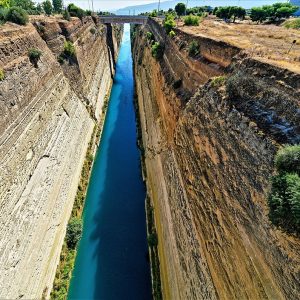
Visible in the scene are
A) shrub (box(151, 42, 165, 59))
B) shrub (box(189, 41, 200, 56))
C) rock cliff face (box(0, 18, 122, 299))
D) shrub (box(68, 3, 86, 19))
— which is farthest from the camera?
shrub (box(68, 3, 86, 19))

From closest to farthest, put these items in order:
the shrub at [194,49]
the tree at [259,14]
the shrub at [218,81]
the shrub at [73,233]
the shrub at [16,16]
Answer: the shrub at [218,81], the shrub at [73,233], the shrub at [16,16], the shrub at [194,49], the tree at [259,14]

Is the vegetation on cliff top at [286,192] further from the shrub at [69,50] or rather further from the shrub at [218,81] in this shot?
the shrub at [69,50]

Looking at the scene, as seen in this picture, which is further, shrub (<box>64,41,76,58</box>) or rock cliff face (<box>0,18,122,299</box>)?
shrub (<box>64,41,76,58</box>)

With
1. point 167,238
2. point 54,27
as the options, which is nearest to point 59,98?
point 54,27

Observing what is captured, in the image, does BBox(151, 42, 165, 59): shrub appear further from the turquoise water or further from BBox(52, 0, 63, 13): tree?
BBox(52, 0, 63, 13): tree

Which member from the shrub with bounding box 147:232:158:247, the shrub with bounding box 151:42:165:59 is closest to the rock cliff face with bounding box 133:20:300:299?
the shrub with bounding box 147:232:158:247

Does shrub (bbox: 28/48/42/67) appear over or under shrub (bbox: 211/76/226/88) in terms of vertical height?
under

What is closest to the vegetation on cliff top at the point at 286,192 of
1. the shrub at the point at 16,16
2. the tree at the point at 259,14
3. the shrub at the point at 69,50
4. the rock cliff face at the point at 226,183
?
the rock cliff face at the point at 226,183
